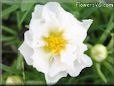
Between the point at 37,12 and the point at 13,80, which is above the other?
the point at 37,12

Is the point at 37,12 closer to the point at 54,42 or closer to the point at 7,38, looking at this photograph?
the point at 54,42

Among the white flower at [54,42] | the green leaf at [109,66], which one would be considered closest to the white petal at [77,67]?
the white flower at [54,42]

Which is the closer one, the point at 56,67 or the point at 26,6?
the point at 56,67

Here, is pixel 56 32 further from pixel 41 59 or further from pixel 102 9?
pixel 102 9

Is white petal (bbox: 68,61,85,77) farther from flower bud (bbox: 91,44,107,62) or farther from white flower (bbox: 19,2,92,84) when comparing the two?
flower bud (bbox: 91,44,107,62)

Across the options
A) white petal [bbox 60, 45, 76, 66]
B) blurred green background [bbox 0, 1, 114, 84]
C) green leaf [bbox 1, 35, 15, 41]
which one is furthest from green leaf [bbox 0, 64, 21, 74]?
white petal [bbox 60, 45, 76, 66]

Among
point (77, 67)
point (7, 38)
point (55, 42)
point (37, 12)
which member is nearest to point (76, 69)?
point (77, 67)

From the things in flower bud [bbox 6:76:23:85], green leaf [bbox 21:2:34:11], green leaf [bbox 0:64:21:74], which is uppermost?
green leaf [bbox 21:2:34:11]
